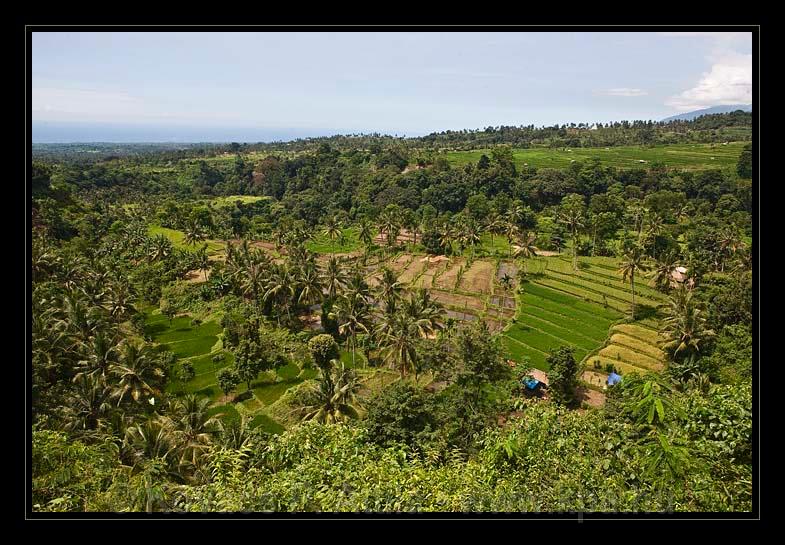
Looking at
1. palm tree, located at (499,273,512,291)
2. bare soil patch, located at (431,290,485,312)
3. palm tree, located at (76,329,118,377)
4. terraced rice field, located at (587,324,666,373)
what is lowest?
terraced rice field, located at (587,324,666,373)

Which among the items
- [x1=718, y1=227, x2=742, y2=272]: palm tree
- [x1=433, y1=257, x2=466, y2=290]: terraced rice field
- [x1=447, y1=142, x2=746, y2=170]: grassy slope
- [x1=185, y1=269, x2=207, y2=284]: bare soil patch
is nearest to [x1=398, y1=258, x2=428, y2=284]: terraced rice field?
[x1=433, y1=257, x2=466, y2=290]: terraced rice field

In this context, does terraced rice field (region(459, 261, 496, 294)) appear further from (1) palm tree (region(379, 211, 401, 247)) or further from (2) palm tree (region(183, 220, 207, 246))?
(2) palm tree (region(183, 220, 207, 246))

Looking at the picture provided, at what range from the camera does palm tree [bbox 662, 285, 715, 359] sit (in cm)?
2458

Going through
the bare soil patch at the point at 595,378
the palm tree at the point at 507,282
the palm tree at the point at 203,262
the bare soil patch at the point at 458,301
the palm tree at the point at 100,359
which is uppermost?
the palm tree at the point at 203,262

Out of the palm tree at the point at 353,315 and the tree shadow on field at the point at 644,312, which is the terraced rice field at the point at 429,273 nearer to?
the palm tree at the point at 353,315

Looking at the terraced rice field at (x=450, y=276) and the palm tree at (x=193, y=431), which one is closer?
the palm tree at (x=193, y=431)

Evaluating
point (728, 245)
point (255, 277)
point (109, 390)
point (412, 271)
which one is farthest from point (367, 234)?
point (109, 390)

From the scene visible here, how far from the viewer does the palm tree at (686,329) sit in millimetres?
24578

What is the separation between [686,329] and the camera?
2477 cm

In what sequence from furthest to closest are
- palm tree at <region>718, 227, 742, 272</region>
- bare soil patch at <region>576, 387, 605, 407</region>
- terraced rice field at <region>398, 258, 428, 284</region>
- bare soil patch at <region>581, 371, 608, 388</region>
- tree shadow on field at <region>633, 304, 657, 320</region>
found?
terraced rice field at <region>398, 258, 428, 284</region>, palm tree at <region>718, 227, 742, 272</region>, tree shadow on field at <region>633, 304, 657, 320</region>, bare soil patch at <region>581, 371, 608, 388</region>, bare soil patch at <region>576, 387, 605, 407</region>

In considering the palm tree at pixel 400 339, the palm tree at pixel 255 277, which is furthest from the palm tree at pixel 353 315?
the palm tree at pixel 255 277

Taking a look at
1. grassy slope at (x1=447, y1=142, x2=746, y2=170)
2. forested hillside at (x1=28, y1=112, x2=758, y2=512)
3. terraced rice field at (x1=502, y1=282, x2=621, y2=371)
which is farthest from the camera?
grassy slope at (x1=447, y1=142, x2=746, y2=170)
